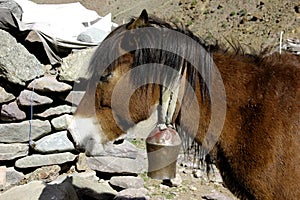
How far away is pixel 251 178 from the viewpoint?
2240 mm

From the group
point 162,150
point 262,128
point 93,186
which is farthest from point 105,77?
point 93,186

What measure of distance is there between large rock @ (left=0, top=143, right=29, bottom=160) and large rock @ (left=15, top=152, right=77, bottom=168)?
0.24 ft

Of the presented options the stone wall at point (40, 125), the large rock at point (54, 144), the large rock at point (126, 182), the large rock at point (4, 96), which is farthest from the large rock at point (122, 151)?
the large rock at point (4, 96)

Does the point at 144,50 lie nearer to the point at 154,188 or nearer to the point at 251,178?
the point at 251,178

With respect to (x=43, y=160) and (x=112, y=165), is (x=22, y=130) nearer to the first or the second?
(x=43, y=160)

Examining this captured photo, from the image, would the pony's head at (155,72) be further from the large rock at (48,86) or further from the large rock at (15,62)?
the large rock at (15,62)

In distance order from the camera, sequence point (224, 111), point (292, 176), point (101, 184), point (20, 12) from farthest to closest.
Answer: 1. point (20, 12)
2. point (101, 184)
3. point (224, 111)
4. point (292, 176)

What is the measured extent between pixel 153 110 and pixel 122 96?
199mm

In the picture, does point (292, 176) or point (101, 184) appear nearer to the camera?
point (292, 176)

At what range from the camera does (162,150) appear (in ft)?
8.74

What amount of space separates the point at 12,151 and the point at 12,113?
0.43 m

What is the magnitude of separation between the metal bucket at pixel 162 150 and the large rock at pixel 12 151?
2.40 meters

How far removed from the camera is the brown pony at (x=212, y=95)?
2.20 metres

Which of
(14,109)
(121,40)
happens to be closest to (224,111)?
(121,40)
